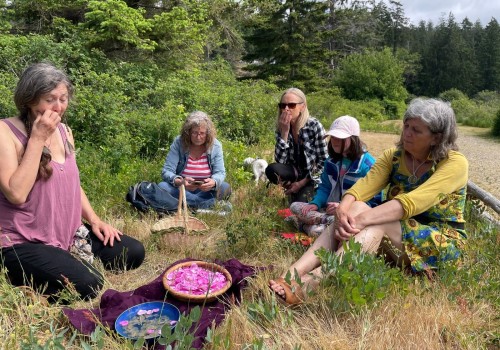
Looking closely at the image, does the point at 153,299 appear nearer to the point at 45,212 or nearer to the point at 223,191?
the point at 45,212

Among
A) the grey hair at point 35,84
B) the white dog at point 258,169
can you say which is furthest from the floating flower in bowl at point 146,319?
the white dog at point 258,169

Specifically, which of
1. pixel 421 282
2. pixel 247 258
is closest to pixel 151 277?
pixel 247 258

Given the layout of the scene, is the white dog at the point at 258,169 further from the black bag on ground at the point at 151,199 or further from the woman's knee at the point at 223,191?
the black bag on ground at the point at 151,199

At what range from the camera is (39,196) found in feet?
9.00

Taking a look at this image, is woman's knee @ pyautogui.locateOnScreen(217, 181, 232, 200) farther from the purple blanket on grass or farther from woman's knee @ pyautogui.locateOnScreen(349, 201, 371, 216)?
woman's knee @ pyautogui.locateOnScreen(349, 201, 371, 216)

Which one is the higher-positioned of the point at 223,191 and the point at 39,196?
the point at 39,196

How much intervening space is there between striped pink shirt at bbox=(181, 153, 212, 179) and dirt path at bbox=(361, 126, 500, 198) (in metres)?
4.35

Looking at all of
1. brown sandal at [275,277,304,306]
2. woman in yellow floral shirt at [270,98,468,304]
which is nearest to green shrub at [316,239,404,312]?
brown sandal at [275,277,304,306]

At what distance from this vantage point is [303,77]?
2652 centimetres

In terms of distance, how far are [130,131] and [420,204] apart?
5322mm

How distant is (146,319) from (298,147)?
9.17 feet

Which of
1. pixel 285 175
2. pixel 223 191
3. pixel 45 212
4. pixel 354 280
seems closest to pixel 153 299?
pixel 45 212

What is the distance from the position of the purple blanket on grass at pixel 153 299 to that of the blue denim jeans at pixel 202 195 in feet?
4.93

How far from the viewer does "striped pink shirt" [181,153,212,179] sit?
4723 mm
